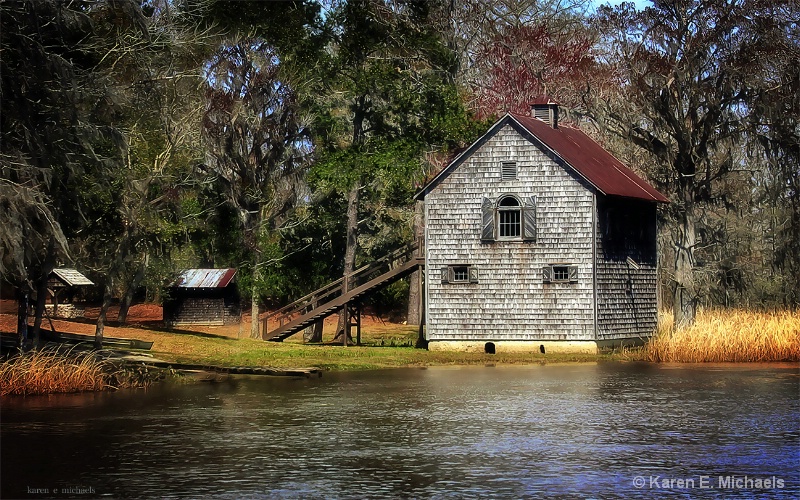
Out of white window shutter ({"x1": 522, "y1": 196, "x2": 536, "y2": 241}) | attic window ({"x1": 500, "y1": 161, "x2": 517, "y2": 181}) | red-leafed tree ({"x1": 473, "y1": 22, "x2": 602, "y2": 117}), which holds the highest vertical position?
red-leafed tree ({"x1": 473, "y1": 22, "x2": 602, "y2": 117})

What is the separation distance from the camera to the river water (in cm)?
1681

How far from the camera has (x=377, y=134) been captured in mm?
45094

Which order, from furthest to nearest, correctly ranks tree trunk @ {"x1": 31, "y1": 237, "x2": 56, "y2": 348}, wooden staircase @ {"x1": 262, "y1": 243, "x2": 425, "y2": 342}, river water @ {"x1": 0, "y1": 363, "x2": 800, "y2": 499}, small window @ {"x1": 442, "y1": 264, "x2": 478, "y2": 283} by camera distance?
wooden staircase @ {"x1": 262, "y1": 243, "x2": 425, "y2": 342}, small window @ {"x1": 442, "y1": 264, "x2": 478, "y2": 283}, tree trunk @ {"x1": 31, "y1": 237, "x2": 56, "y2": 348}, river water @ {"x1": 0, "y1": 363, "x2": 800, "y2": 499}

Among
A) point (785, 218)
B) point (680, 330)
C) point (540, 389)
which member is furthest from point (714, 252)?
point (540, 389)

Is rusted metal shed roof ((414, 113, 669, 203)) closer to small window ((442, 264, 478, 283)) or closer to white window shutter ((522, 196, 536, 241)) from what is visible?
white window shutter ((522, 196, 536, 241))

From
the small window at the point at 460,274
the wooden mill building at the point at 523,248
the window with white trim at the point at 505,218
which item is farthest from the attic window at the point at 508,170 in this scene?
the small window at the point at 460,274

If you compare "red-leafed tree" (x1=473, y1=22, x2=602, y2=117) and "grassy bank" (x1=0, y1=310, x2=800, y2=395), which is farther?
"red-leafed tree" (x1=473, y1=22, x2=602, y2=117)

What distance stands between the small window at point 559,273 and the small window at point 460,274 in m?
2.39

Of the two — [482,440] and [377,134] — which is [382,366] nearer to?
[377,134]

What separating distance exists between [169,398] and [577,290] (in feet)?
53.0

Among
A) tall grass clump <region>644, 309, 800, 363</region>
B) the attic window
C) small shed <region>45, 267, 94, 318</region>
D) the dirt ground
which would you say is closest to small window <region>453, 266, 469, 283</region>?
the attic window

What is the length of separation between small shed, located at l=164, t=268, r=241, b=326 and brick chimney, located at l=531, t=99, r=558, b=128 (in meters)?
21.8

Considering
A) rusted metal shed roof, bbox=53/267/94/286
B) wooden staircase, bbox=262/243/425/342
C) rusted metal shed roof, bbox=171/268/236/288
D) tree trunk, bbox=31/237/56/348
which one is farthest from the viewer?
rusted metal shed roof, bbox=171/268/236/288

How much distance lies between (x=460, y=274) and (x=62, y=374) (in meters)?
15.8
